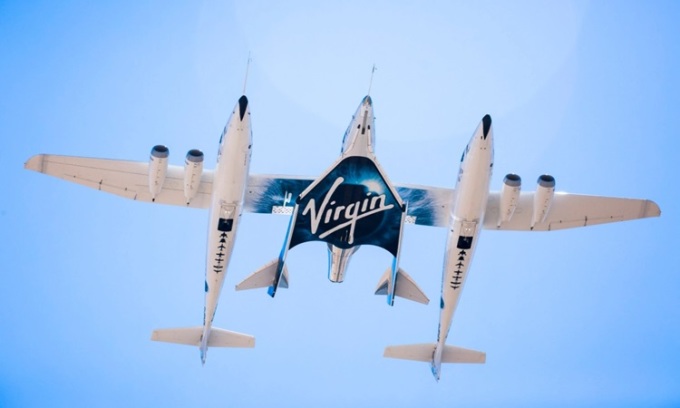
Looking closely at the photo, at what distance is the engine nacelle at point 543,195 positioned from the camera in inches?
1586

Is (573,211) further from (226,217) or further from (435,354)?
(226,217)

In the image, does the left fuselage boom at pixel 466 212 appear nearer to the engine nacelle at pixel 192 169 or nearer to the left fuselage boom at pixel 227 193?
the left fuselage boom at pixel 227 193

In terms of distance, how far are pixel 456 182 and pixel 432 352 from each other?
28.1ft

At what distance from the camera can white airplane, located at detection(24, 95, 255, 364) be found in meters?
37.9

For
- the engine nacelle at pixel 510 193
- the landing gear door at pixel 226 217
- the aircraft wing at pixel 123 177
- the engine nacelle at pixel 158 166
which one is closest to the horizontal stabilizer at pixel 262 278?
the landing gear door at pixel 226 217

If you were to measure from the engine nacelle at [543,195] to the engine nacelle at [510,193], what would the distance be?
882 millimetres

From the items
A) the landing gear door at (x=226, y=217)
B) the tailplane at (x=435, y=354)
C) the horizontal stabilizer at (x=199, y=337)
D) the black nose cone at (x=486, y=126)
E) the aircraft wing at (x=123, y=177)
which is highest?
the black nose cone at (x=486, y=126)

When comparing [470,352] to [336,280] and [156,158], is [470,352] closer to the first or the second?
[336,280]

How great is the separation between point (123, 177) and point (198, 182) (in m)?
3.33

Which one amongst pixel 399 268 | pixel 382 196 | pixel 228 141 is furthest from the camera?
pixel 399 268

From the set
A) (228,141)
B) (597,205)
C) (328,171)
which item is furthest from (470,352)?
(228,141)

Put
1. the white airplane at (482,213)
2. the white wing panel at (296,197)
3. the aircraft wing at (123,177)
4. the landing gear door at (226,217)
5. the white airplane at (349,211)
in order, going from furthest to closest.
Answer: the white wing panel at (296,197) < the aircraft wing at (123,177) < the white airplane at (349,211) < the landing gear door at (226,217) < the white airplane at (482,213)

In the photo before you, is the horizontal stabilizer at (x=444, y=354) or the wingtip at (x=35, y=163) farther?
the horizontal stabilizer at (x=444, y=354)

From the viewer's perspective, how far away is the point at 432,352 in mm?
44375
